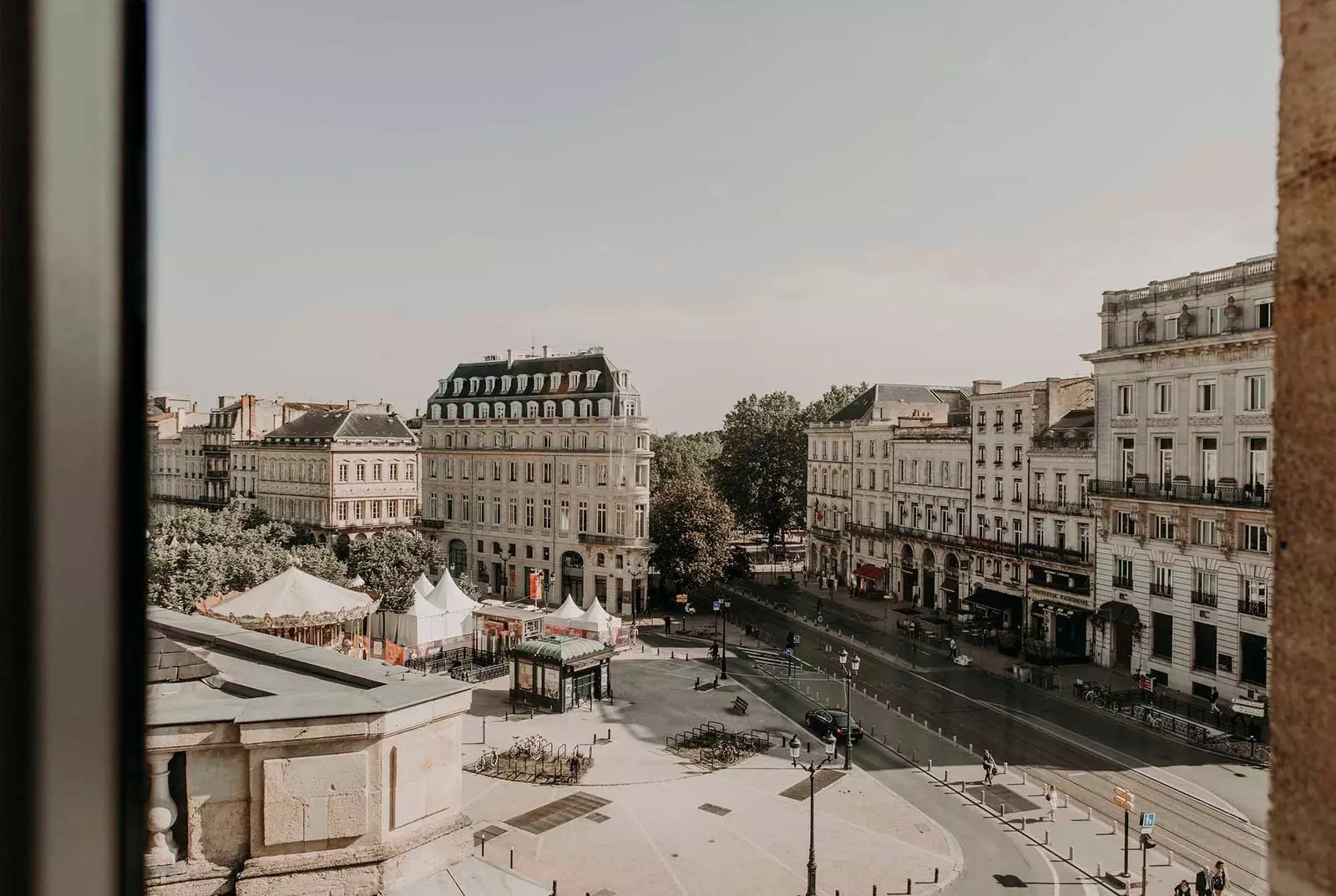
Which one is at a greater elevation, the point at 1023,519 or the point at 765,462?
the point at 765,462

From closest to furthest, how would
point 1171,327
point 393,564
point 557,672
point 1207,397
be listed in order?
point 557,672 < point 1207,397 < point 1171,327 < point 393,564

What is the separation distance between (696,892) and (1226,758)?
14.6 m

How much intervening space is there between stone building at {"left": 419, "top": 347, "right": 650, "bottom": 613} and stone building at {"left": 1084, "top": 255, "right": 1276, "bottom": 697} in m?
19.4

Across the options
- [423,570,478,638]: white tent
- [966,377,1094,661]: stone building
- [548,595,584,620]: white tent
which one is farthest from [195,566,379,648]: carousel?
[966,377,1094,661]: stone building

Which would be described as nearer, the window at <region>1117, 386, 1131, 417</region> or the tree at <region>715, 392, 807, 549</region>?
the window at <region>1117, 386, 1131, 417</region>

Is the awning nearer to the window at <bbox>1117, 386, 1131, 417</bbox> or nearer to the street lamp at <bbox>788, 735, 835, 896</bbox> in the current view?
the window at <bbox>1117, 386, 1131, 417</bbox>

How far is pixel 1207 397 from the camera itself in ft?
86.3

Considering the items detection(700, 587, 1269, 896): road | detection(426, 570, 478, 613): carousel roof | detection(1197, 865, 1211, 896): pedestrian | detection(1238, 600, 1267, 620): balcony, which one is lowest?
detection(700, 587, 1269, 896): road

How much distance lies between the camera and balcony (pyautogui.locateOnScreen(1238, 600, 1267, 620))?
24639mm

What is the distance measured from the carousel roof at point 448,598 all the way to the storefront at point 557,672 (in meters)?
5.44

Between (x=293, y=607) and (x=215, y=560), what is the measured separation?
27.9 ft

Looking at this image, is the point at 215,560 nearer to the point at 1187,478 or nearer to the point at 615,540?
the point at 615,540

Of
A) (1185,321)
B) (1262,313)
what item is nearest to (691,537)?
(1185,321)

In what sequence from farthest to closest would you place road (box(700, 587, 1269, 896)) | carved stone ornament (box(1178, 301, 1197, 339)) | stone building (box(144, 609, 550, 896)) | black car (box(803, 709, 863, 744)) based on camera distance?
1. carved stone ornament (box(1178, 301, 1197, 339))
2. black car (box(803, 709, 863, 744))
3. road (box(700, 587, 1269, 896))
4. stone building (box(144, 609, 550, 896))
